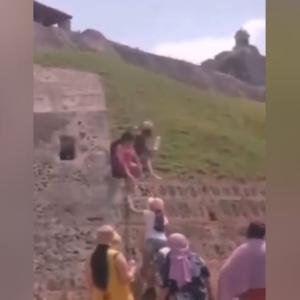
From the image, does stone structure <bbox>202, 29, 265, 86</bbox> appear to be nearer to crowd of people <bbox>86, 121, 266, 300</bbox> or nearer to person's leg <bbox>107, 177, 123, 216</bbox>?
crowd of people <bbox>86, 121, 266, 300</bbox>

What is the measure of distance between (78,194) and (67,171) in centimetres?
8

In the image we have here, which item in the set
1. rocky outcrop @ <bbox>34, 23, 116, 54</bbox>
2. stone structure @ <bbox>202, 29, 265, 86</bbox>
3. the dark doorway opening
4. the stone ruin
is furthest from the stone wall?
rocky outcrop @ <bbox>34, 23, 116, 54</bbox>

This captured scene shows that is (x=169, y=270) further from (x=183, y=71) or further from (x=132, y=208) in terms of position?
(x=183, y=71)

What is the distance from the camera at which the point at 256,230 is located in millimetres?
2842

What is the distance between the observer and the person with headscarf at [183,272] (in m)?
2.87

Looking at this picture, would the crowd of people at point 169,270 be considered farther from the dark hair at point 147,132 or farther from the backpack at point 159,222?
the dark hair at point 147,132

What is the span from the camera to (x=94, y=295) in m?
2.90

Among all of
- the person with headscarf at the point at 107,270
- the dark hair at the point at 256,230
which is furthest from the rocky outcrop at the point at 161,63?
the person with headscarf at the point at 107,270

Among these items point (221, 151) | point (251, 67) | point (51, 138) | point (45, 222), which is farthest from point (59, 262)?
point (251, 67)

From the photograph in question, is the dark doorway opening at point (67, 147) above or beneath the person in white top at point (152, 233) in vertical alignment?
above

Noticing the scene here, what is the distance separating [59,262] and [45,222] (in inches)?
5.3

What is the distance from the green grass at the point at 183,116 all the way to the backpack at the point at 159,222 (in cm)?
14

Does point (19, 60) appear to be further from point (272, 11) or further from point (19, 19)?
point (272, 11)

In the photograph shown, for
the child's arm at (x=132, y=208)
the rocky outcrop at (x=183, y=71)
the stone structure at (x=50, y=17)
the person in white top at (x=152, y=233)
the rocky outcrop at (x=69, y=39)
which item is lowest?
the person in white top at (x=152, y=233)
